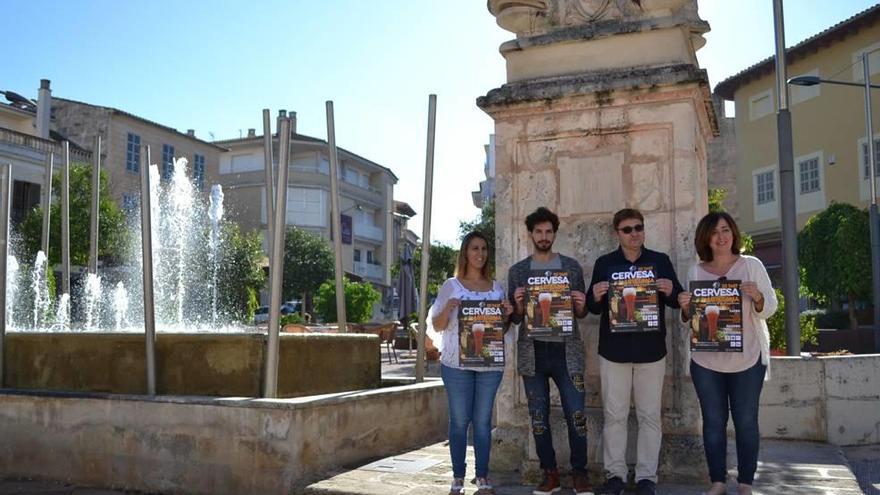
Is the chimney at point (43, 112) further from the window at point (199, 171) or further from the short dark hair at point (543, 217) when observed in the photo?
the short dark hair at point (543, 217)

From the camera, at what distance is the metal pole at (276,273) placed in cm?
570

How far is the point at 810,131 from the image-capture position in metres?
30.0

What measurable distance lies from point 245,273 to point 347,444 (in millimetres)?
32281

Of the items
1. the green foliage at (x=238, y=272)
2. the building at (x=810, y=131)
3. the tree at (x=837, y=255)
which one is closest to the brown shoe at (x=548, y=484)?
the tree at (x=837, y=255)

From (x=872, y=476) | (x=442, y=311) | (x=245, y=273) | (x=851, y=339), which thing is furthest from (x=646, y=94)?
(x=245, y=273)

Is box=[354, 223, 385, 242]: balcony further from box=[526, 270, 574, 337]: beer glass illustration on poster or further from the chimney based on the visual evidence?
box=[526, 270, 574, 337]: beer glass illustration on poster

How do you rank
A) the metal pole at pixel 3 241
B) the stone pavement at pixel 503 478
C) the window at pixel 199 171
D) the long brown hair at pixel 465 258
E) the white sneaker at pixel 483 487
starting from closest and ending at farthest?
the white sneaker at pixel 483 487, the stone pavement at pixel 503 478, the long brown hair at pixel 465 258, the metal pole at pixel 3 241, the window at pixel 199 171

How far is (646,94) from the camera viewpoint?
18.1 ft

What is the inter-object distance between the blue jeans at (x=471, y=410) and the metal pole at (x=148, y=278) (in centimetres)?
246

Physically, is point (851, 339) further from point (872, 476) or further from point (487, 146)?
point (487, 146)

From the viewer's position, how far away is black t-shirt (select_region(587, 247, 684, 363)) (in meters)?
4.73

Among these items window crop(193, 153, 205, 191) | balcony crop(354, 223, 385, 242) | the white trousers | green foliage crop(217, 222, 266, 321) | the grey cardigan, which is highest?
window crop(193, 153, 205, 191)

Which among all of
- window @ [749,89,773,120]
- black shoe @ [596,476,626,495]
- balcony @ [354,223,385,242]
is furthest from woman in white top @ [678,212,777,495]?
balcony @ [354,223,385,242]

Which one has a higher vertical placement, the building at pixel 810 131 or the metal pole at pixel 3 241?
the building at pixel 810 131
